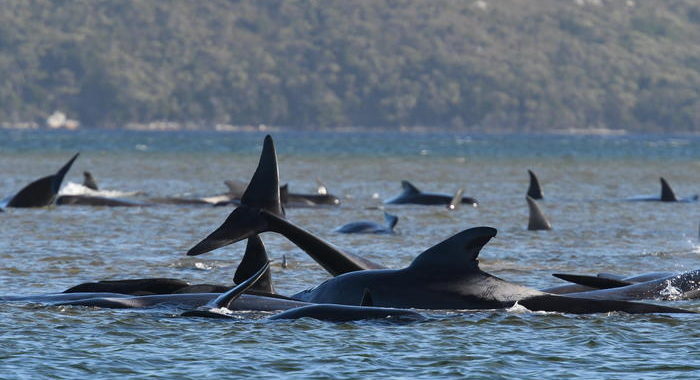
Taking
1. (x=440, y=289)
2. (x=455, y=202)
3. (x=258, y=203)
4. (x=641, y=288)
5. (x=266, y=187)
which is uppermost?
(x=266, y=187)

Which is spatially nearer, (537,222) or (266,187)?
(266,187)

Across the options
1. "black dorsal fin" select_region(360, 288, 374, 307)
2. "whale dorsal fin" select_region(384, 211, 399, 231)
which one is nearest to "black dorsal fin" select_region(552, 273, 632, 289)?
"black dorsal fin" select_region(360, 288, 374, 307)

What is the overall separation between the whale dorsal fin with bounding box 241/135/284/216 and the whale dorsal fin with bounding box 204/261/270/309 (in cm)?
157

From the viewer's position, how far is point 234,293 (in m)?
16.5

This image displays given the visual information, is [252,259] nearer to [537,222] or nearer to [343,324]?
[343,324]

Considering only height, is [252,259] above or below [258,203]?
below

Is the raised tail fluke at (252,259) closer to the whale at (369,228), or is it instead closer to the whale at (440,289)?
the whale at (440,289)

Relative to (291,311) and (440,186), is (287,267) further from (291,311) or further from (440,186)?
(440,186)

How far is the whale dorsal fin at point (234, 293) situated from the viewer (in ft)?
53.6

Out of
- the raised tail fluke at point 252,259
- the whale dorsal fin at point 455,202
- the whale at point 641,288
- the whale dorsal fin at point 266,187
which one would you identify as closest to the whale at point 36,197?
the whale dorsal fin at point 455,202

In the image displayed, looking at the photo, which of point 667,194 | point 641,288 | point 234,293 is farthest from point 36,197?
point 641,288

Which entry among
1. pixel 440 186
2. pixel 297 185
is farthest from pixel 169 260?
pixel 440 186

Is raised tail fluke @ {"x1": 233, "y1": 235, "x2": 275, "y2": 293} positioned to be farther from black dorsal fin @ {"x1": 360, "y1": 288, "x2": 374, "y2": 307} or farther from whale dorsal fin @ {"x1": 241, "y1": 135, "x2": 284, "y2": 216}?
black dorsal fin @ {"x1": 360, "y1": 288, "x2": 374, "y2": 307}

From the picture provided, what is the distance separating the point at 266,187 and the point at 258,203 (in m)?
0.25
